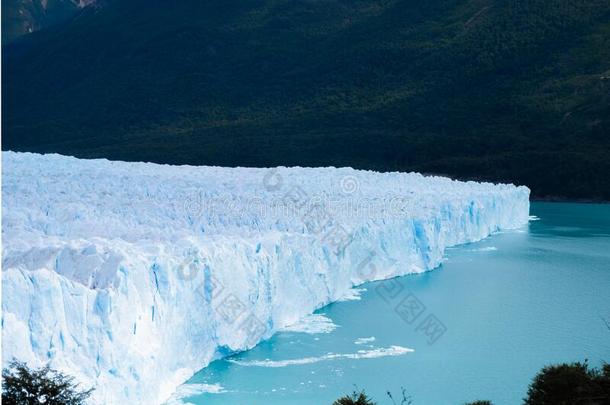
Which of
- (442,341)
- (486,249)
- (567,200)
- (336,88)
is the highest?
(336,88)

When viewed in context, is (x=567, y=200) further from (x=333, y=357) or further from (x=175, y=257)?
(x=175, y=257)

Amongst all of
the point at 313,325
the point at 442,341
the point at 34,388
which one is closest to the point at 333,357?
the point at 313,325

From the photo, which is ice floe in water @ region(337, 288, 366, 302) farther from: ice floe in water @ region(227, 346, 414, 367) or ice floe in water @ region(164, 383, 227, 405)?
ice floe in water @ region(164, 383, 227, 405)

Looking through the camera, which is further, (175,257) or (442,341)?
(442,341)

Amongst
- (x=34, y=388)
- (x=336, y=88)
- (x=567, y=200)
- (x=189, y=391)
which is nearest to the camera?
(x=34, y=388)

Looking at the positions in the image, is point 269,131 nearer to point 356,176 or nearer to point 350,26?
point 350,26

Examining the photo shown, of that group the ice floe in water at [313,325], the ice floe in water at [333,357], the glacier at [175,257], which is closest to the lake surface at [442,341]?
the ice floe in water at [333,357]
